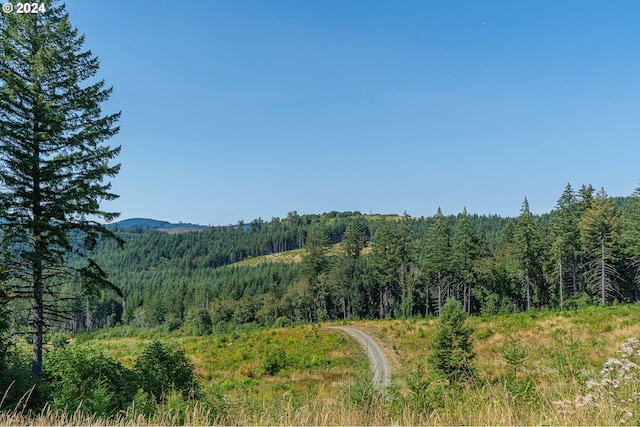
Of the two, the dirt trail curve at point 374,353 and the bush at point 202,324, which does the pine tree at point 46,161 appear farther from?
the bush at point 202,324

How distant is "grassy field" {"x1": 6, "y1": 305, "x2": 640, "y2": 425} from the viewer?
3957 mm

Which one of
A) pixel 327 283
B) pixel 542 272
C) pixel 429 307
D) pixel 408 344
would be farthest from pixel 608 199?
pixel 327 283

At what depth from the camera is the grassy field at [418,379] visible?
3.96 meters

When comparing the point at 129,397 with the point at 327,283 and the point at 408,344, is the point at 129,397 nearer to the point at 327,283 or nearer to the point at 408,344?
the point at 408,344

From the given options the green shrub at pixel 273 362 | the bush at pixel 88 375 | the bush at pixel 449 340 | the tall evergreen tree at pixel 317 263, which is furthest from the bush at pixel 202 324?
the bush at pixel 88 375

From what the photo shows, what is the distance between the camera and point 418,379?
7.16m

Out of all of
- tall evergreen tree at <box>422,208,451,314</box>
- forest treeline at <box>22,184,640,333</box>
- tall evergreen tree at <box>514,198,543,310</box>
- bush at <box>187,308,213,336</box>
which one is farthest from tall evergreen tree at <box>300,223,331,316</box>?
tall evergreen tree at <box>514,198,543,310</box>

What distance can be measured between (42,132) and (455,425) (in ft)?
48.8

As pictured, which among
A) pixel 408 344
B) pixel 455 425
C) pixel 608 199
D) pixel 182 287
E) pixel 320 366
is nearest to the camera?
pixel 455 425

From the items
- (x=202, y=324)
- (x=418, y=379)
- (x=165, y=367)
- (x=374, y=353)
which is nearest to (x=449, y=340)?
(x=418, y=379)

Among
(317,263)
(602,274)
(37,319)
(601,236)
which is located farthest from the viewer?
(317,263)

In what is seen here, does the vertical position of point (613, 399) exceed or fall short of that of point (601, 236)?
it falls short

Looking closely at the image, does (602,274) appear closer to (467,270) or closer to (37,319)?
(467,270)

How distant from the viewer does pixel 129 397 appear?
10.6 metres
